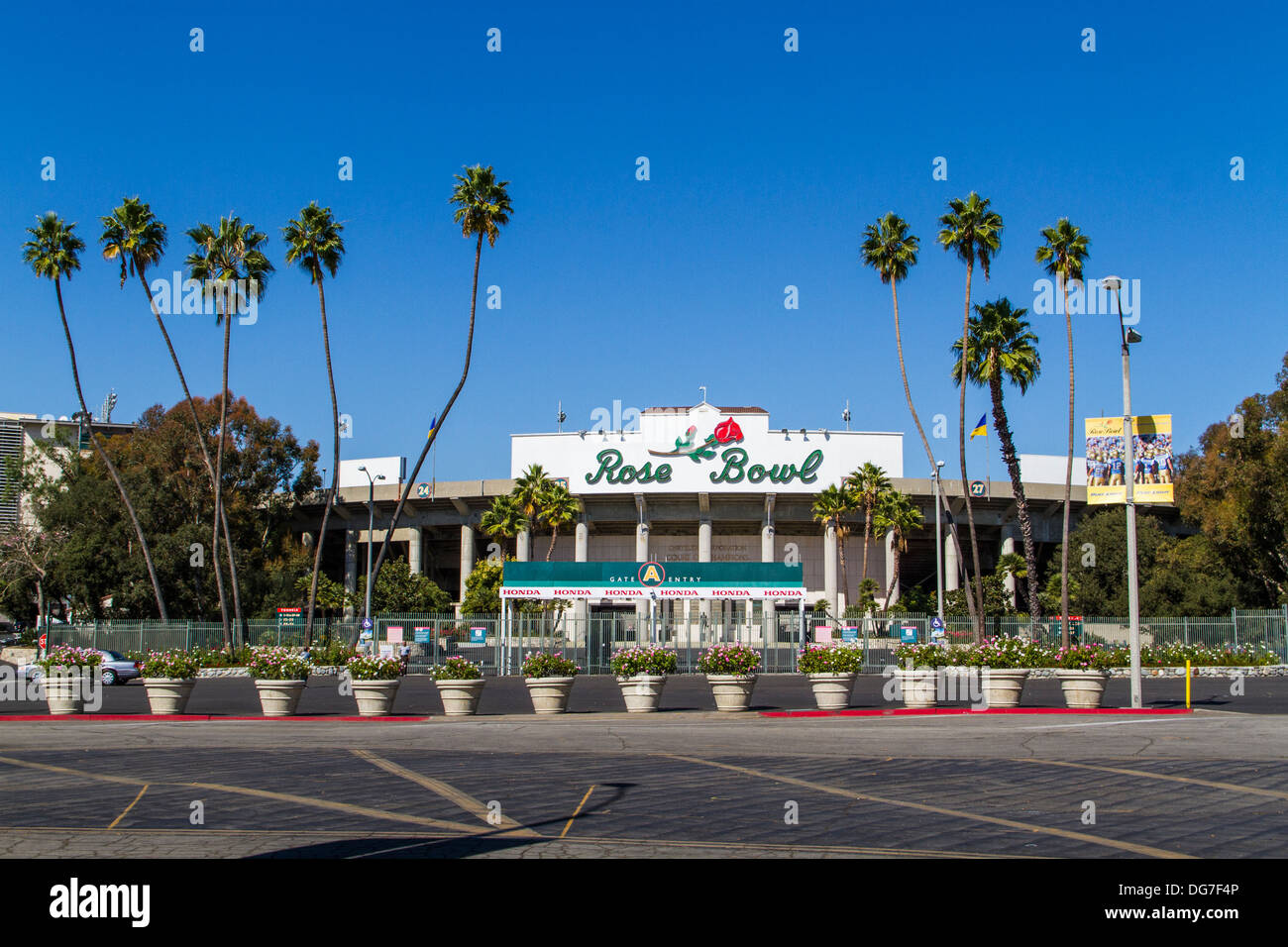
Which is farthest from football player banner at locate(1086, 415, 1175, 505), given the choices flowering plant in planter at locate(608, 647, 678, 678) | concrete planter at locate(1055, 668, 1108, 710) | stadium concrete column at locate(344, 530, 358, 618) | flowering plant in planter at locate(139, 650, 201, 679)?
stadium concrete column at locate(344, 530, 358, 618)

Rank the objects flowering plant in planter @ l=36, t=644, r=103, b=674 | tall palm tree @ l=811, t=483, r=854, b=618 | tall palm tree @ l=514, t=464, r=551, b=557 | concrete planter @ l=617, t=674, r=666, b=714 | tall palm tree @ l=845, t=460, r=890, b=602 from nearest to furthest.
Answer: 1. concrete planter @ l=617, t=674, r=666, b=714
2. flowering plant in planter @ l=36, t=644, r=103, b=674
3. tall palm tree @ l=514, t=464, r=551, b=557
4. tall palm tree @ l=845, t=460, r=890, b=602
5. tall palm tree @ l=811, t=483, r=854, b=618

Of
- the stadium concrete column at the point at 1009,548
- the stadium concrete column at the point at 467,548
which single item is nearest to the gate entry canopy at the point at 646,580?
the stadium concrete column at the point at 1009,548

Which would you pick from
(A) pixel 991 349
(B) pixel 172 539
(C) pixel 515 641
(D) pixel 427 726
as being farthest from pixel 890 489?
(D) pixel 427 726

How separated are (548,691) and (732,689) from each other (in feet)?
13.0

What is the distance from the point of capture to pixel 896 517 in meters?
70.0

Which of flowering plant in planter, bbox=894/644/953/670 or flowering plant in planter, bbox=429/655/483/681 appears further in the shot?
flowering plant in planter, bbox=894/644/953/670

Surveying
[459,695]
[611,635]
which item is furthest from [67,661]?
[611,635]

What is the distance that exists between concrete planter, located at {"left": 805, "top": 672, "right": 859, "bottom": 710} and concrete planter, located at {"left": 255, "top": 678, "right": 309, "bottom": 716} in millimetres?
11214

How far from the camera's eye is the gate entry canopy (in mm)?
47469

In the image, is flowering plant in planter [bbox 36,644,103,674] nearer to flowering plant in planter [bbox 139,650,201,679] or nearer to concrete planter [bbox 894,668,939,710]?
flowering plant in planter [bbox 139,650,201,679]

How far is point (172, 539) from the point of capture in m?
63.0

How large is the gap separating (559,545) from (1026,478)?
36.2m

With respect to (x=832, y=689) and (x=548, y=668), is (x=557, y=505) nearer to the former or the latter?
(x=548, y=668)
